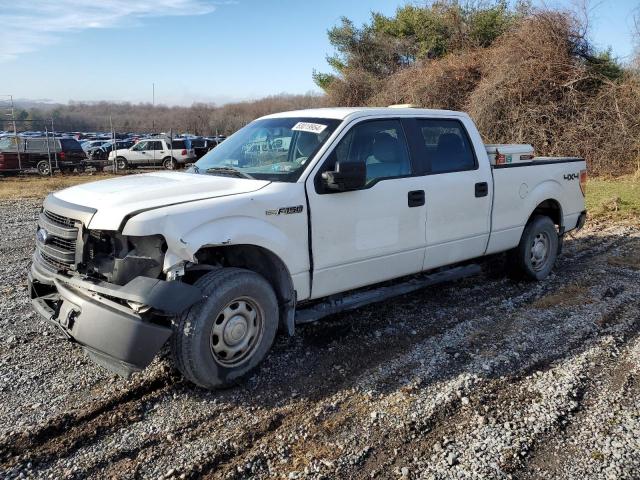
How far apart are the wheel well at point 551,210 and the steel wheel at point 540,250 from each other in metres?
0.27

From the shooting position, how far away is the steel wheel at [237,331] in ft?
12.5

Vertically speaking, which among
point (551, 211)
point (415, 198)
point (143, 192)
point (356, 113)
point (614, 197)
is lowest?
point (614, 197)

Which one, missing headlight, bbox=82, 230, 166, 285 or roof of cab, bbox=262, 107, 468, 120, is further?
roof of cab, bbox=262, 107, 468, 120

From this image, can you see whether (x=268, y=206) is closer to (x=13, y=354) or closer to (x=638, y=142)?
(x=13, y=354)

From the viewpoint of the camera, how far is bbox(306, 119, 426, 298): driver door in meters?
4.31

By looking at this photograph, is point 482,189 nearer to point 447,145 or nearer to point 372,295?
point 447,145

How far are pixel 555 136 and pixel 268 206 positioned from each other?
1708 cm

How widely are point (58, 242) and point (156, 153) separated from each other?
1028 inches

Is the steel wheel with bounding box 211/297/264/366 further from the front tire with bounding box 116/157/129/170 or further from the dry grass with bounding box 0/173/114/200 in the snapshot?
the front tire with bounding box 116/157/129/170

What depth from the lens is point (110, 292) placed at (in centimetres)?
348

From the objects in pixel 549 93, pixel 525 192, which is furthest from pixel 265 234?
pixel 549 93

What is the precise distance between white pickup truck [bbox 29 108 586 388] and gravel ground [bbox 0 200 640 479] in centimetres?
33

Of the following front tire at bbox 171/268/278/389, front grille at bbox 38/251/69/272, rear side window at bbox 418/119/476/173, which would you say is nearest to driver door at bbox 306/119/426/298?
rear side window at bbox 418/119/476/173

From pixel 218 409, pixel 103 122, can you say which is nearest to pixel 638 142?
pixel 218 409
